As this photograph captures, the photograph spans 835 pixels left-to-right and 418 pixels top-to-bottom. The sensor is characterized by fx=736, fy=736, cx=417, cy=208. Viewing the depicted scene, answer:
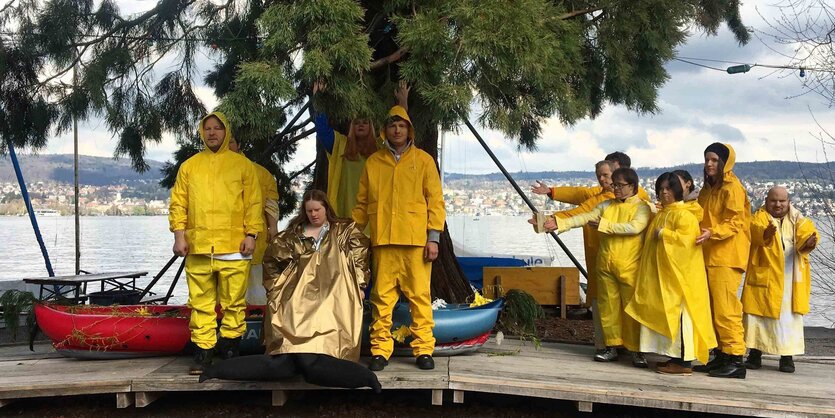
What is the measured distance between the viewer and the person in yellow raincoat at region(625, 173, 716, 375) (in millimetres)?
4535

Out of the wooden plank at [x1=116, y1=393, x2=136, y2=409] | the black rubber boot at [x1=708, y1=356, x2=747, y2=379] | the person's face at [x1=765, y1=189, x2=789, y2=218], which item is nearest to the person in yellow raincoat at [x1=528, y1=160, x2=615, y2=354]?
the black rubber boot at [x1=708, y1=356, x2=747, y2=379]

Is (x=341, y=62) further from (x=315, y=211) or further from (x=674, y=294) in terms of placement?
(x=674, y=294)

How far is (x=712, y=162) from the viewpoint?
190 inches

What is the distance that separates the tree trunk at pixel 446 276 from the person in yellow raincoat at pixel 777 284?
8.04ft

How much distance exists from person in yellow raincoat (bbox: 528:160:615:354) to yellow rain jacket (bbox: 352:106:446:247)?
2.53ft

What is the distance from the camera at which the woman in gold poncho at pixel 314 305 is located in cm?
405

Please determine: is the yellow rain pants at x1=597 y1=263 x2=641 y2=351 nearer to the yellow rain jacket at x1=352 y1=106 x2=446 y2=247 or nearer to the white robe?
the white robe

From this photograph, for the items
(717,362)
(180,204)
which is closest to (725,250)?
(717,362)

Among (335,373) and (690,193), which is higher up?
(690,193)

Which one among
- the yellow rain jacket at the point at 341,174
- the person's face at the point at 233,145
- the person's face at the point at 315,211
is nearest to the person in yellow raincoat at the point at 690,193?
the yellow rain jacket at the point at 341,174

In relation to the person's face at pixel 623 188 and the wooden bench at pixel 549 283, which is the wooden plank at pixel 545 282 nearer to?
the wooden bench at pixel 549 283

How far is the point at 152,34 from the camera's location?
21.7ft

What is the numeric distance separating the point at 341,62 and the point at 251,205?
110cm

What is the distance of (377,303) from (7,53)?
13.8 feet
